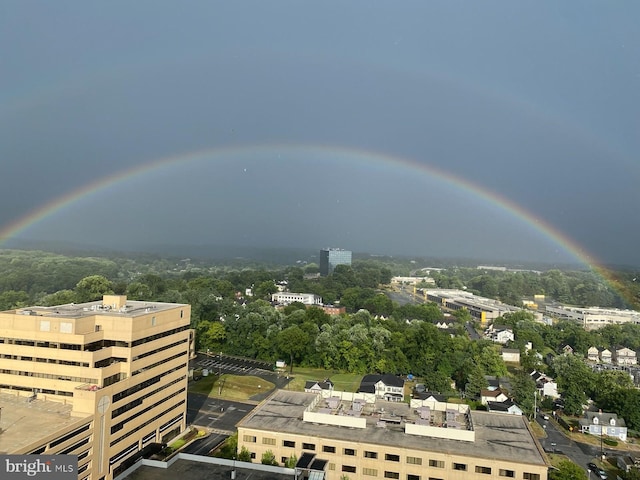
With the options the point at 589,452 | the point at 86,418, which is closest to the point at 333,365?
the point at 589,452

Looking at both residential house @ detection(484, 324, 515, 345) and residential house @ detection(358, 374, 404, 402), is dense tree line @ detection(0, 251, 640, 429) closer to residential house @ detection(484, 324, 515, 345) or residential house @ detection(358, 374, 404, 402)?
residential house @ detection(484, 324, 515, 345)

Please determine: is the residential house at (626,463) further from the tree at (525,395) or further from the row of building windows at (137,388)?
the row of building windows at (137,388)

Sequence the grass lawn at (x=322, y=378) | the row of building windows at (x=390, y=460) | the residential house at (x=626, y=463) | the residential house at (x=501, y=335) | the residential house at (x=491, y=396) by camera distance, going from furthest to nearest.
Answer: the residential house at (x=501, y=335) < the grass lawn at (x=322, y=378) < the residential house at (x=491, y=396) < the residential house at (x=626, y=463) < the row of building windows at (x=390, y=460)

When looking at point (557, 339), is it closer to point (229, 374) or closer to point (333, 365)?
point (333, 365)

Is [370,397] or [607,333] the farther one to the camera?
[607,333]

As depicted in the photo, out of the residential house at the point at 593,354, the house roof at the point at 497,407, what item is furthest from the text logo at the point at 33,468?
the residential house at the point at 593,354

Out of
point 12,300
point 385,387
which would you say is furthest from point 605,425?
point 12,300

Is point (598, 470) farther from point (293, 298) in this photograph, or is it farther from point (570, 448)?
point (293, 298)
